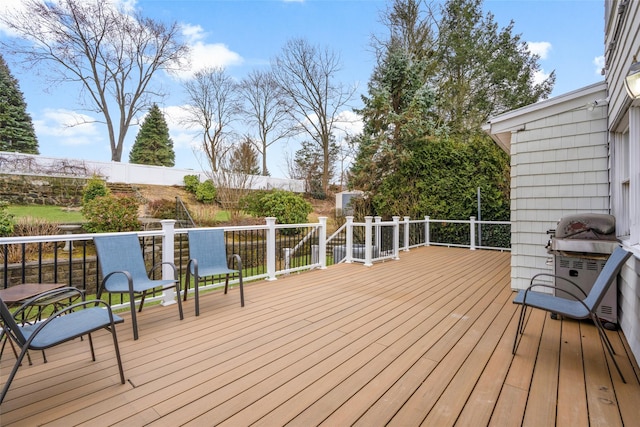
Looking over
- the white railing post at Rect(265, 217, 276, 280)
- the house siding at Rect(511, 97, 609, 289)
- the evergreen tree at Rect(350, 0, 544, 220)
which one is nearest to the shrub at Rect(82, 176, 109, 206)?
the white railing post at Rect(265, 217, 276, 280)

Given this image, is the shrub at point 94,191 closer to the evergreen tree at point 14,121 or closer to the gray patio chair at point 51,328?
the gray patio chair at point 51,328

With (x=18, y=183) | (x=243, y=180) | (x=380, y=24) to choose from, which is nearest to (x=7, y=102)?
(x=18, y=183)

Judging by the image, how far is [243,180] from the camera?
1066 centimetres

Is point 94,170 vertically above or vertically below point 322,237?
above

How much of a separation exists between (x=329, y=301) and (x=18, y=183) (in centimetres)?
1422

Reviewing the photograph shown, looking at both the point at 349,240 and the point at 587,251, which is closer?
the point at 587,251

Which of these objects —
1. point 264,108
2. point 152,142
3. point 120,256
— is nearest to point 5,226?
point 120,256

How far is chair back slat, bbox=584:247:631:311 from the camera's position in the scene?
2186 mm

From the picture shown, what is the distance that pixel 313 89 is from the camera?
19438 mm

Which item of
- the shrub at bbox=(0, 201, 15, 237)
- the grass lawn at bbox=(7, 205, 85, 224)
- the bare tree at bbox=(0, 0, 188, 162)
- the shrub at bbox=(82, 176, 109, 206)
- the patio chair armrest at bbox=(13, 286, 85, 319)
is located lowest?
the patio chair armrest at bbox=(13, 286, 85, 319)

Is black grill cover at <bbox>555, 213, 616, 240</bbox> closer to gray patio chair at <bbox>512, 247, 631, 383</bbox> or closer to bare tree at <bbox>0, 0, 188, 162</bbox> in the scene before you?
gray patio chair at <bbox>512, 247, 631, 383</bbox>

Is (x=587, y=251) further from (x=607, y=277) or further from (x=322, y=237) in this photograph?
(x=322, y=237)

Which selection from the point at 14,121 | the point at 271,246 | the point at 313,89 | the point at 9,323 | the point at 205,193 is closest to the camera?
the point at 9,323

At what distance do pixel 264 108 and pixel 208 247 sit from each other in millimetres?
18658
